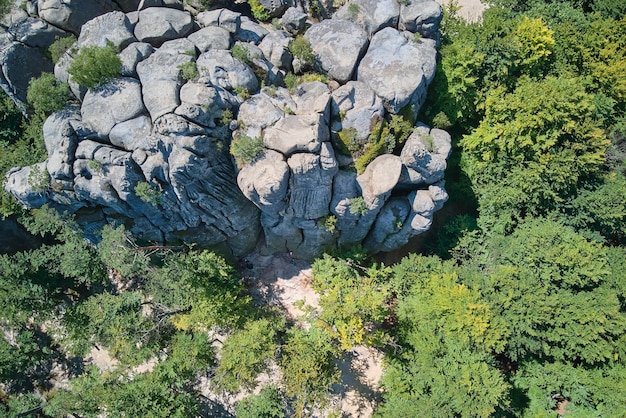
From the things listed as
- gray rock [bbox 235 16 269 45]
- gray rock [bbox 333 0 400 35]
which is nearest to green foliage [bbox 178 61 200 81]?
gray rock [bbox 235 16 269 45]

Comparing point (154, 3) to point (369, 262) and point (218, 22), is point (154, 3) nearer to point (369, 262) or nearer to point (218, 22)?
point (218, 22)

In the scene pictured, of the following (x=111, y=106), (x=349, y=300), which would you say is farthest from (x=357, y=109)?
(x=111, y=106)

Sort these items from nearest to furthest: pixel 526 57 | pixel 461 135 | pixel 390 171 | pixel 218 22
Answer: pixel 390 171
pixel 218 22
pixel 526 57
pixel 461 135

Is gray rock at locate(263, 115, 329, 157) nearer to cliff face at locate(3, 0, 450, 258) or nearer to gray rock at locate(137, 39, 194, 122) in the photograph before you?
cliff face at locate(3, 0, 450, 258)

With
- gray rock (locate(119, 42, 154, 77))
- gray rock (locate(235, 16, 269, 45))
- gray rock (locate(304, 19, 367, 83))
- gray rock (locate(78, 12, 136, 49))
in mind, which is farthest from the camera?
gray rock (locate(235, 16, 269, 45))

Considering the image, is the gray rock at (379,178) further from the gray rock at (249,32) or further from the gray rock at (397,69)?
the gray rock at (249,32)

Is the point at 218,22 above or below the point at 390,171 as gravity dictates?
above

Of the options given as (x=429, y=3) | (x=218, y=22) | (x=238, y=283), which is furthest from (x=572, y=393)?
(x=218, y=22)

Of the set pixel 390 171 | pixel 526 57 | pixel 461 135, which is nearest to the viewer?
pixel 390 171
